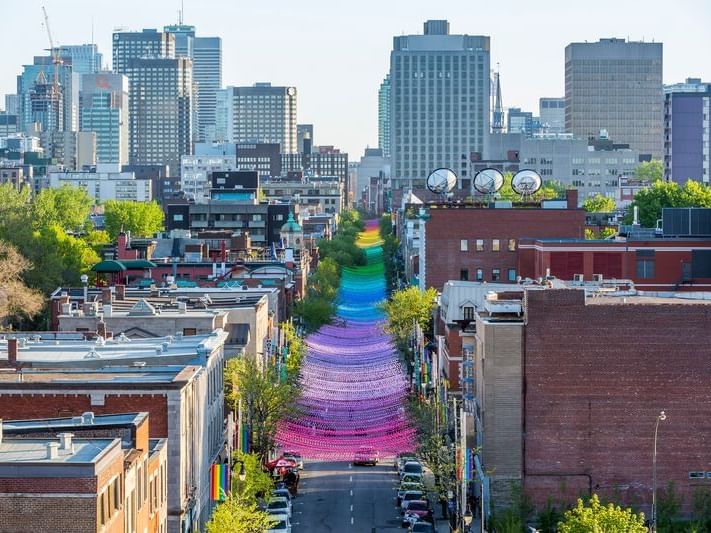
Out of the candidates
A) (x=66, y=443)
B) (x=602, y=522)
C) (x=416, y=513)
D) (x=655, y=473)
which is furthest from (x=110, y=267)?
(x=66, y=443)

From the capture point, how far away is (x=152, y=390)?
2527 inches

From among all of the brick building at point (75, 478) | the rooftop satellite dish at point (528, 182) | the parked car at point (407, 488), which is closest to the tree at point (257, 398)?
the parked car at point (407, 488)

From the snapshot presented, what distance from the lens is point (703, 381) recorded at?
70.2 m

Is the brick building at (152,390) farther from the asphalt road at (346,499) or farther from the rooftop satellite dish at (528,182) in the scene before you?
the rooftop satellite dish at (528,182)

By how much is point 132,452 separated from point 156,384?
10.9 m

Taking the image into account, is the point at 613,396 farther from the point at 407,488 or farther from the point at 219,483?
the point at 219,483

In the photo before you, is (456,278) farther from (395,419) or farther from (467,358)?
(467,358)

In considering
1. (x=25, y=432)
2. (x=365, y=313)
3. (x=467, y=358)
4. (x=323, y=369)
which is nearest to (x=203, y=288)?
(x=323, y=369)

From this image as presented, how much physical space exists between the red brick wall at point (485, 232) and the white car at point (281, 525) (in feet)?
199

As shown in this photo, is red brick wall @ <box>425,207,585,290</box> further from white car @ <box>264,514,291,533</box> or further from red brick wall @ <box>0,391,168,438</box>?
red brick wall @ <box>0,391,168,438</box>

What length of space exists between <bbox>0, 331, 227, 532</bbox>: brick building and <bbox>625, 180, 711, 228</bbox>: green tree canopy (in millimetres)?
111317

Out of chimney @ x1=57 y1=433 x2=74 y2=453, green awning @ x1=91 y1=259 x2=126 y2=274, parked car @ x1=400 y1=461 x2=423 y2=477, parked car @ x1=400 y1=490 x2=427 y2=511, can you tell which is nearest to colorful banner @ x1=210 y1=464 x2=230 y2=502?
parked car @ x1=400 y1=490 x2=427 y2=511

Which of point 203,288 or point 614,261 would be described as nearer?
point 614,261

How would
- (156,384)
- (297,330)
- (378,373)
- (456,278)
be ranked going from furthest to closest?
(297,330)
(456,278)
(378,373)
(156,384)
